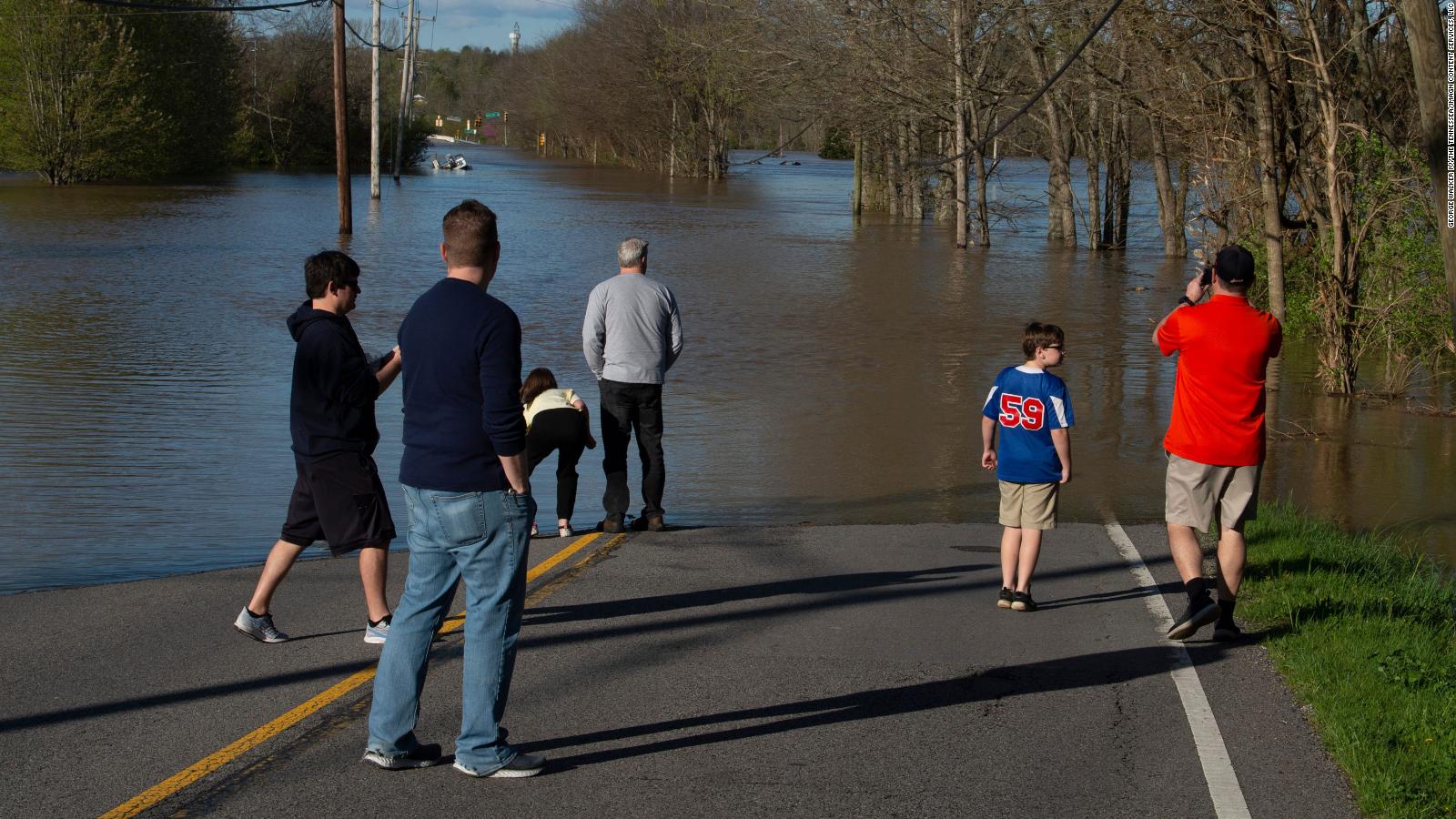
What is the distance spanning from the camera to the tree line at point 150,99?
59875 mm

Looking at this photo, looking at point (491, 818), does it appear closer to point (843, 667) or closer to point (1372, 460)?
point (843, 667)

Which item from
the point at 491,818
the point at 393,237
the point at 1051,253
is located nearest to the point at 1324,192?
the point at 491,818

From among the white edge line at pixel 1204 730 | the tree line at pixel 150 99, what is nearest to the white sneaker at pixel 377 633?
the white edge line at pixel 1204 730

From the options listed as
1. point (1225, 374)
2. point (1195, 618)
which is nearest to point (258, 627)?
point (1195, 618)

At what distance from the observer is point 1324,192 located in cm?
1652

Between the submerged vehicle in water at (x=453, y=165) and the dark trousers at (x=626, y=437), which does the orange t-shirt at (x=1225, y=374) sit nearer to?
the dark trousers at (x=626, y=437)

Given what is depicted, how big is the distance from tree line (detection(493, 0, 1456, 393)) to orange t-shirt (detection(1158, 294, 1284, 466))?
99 centimetres

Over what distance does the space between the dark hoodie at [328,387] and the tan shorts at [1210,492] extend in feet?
11.9

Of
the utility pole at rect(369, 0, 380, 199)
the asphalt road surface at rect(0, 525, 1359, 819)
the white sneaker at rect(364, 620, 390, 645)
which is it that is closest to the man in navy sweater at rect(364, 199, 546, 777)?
the asphalt road surface at rect(0, 525, 1359, 819)

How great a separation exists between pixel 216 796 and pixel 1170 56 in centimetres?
1457

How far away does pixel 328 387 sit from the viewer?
6.23 m

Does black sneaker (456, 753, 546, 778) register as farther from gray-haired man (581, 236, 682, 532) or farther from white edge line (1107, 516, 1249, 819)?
gray-haired man (581, 236, 682, 532)

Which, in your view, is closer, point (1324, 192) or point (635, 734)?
point (635, 734)

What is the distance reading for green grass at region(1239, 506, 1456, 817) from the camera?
5.05 m
